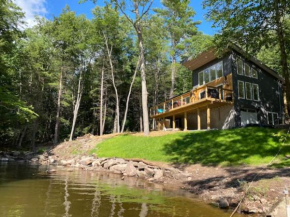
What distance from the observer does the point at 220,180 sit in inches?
361

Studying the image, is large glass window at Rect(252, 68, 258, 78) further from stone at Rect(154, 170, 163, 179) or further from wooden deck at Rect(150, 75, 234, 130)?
stone at Rect(154, 170, 163, 179)

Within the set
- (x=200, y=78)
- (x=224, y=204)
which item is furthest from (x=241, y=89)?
(x=224, y=204)

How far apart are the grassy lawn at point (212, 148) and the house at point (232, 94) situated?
3908 millimetres

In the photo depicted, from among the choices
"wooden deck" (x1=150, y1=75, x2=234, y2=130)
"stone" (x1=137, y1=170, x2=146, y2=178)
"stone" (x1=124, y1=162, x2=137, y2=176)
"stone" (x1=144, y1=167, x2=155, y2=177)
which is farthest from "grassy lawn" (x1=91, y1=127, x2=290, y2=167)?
"wooden deck" (x1=150, y1=75, x2=234, y2=130)

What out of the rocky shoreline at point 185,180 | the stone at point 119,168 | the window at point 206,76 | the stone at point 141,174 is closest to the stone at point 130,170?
the rocky shoreline at point 185,180

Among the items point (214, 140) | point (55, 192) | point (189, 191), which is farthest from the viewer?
point (214, 140)

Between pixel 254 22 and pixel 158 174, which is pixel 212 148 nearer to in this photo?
pixel 158 174

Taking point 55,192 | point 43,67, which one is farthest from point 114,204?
point 43,67

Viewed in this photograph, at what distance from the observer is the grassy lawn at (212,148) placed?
461 inches

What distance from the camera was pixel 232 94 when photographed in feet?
66.4

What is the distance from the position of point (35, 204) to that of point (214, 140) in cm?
1121

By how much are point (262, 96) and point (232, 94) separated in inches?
152

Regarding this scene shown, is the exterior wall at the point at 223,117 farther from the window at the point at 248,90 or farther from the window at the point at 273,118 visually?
the window at the point at 273,118

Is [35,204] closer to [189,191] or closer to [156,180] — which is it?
[189,191]
